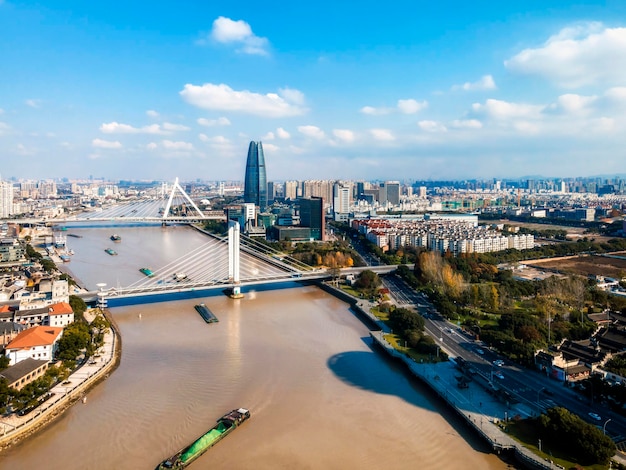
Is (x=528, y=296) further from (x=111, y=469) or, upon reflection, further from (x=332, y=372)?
(x=111, y=469)

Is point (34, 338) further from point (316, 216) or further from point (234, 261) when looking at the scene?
point (316, 216)

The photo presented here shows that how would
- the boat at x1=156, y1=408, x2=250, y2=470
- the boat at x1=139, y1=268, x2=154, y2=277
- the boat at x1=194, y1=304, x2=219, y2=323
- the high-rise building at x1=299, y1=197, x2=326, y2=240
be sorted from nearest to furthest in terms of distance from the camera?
1. the boat at x1=156, y1=408, x2=250, y2=470
2. the boat at x1=194, y1=304, x2=219, y2=323
3. the boat at x1=139, y1=268, x2=154, y2=277
4. the high-rise building at x1=299, y1=197, x2=326, y2=240

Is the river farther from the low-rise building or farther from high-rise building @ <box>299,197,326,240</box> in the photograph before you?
high-rise building @ <box>299,197,326,240</box>

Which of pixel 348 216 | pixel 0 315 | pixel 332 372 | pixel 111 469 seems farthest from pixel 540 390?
pixel 348 216

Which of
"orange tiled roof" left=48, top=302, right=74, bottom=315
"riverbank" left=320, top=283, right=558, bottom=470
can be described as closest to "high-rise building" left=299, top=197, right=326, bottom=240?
"riverbank" left=320, top=283, right=558, bottom=470

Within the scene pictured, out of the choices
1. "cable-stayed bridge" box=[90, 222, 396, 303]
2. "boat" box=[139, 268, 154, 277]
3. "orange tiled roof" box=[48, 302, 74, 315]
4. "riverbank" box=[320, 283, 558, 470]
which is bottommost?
"riverbank" box=[320, 283, 558, 470]

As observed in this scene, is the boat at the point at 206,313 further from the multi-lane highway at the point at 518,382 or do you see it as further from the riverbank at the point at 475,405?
the multi-lane highway at the point at 518,382

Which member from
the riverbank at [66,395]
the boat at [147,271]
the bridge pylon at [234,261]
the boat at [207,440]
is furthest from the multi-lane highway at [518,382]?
the boat at [147,271]
